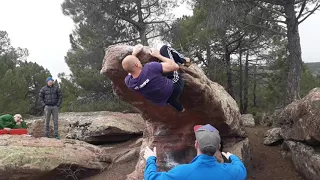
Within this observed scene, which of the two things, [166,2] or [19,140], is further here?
[166,2]

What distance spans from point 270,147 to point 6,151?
673 cm

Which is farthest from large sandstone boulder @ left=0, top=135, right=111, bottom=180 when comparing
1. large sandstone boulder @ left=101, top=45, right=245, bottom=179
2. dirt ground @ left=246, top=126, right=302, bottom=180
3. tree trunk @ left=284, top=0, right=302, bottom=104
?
tree trunk @ left=284, top=0, right=302, bottom=104

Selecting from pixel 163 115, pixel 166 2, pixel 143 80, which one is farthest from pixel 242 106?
pixel 143 80

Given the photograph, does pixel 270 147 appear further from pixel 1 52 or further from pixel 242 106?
pixel 1 52

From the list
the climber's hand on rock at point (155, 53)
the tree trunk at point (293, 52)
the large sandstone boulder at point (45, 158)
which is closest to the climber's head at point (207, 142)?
the climber's hand on rock at point (155, 53)

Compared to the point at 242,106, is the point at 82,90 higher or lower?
higher

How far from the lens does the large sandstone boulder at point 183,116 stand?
19.3 ft

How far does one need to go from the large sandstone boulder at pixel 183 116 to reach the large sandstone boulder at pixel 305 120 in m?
1.14

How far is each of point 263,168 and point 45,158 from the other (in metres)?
5.13

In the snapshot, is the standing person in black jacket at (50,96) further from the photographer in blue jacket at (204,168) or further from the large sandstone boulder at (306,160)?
the photographer in blue jacket at (204,168)

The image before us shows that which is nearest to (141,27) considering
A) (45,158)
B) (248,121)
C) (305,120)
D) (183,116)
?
(248,121)

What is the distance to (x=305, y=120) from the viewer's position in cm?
648

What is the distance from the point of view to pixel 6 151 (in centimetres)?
739

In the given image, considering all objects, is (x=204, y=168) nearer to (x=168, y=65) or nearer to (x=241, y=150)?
(x=168, y=65)
